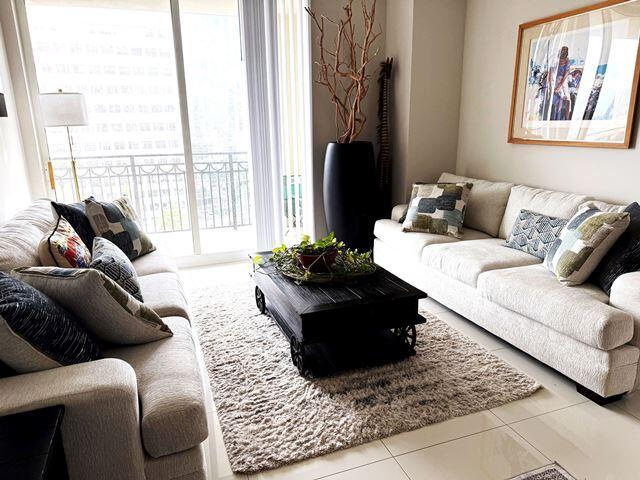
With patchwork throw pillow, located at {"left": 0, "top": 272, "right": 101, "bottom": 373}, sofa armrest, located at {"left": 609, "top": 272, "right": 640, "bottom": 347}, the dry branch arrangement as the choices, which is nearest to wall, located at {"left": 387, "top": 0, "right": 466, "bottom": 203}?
the dry branch arrangement

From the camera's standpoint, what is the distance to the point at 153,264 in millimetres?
2793

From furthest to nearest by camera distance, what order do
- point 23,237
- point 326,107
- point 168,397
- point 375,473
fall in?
1. point 326,107
2. point 23,237
3. point 375,473
4. point 168,397

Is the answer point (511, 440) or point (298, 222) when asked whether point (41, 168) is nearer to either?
point (298, 222)

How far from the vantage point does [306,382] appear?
90.0 inches

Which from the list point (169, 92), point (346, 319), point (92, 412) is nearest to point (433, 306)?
point (346, 319)

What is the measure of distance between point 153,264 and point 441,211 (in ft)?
7.22

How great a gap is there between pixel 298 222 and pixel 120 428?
138 inches

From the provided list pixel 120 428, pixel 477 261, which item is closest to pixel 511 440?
pixel 477 261

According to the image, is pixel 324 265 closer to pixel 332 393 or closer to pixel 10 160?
pixel 332 393

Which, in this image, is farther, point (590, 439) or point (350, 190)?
point (350, 190)

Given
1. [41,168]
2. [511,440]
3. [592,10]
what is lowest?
[511,440]

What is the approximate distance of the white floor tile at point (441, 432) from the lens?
186 centimetres

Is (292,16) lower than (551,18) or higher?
higher

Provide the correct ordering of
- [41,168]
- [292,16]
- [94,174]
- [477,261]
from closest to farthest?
[477,261] < [41,168] < [292,16] < [94,174]
